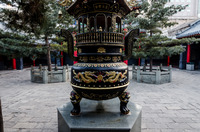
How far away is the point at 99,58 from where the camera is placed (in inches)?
94.0

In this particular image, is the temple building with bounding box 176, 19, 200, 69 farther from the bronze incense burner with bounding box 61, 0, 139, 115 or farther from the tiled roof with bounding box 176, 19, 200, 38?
the bronze incense burner with bounding box 61, 0, 139, 115

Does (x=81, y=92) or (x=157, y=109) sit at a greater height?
(x=81, y=92)

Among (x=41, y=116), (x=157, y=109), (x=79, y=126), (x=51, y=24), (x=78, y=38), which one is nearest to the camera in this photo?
(x=79, y=126)

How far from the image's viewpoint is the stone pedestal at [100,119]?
2080 mm

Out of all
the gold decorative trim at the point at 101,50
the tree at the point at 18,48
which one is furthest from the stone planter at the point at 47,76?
the gold decorative trim at the point at 101,50

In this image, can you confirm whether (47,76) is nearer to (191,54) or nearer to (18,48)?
(18,48)

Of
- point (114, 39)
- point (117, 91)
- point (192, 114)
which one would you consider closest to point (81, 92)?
point (117, 91)

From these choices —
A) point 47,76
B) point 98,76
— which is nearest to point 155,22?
point 98,76

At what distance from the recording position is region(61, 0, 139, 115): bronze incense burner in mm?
2248

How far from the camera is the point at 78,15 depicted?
2.63 m

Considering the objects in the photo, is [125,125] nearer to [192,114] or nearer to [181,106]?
[192,114]

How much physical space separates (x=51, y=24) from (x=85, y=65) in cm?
594

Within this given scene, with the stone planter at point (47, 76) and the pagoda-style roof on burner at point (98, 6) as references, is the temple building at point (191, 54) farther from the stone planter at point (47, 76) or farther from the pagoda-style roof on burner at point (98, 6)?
the pagoda-style roof on burner at point (98, 6)

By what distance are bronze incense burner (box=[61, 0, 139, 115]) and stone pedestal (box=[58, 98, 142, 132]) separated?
0.59 feet
